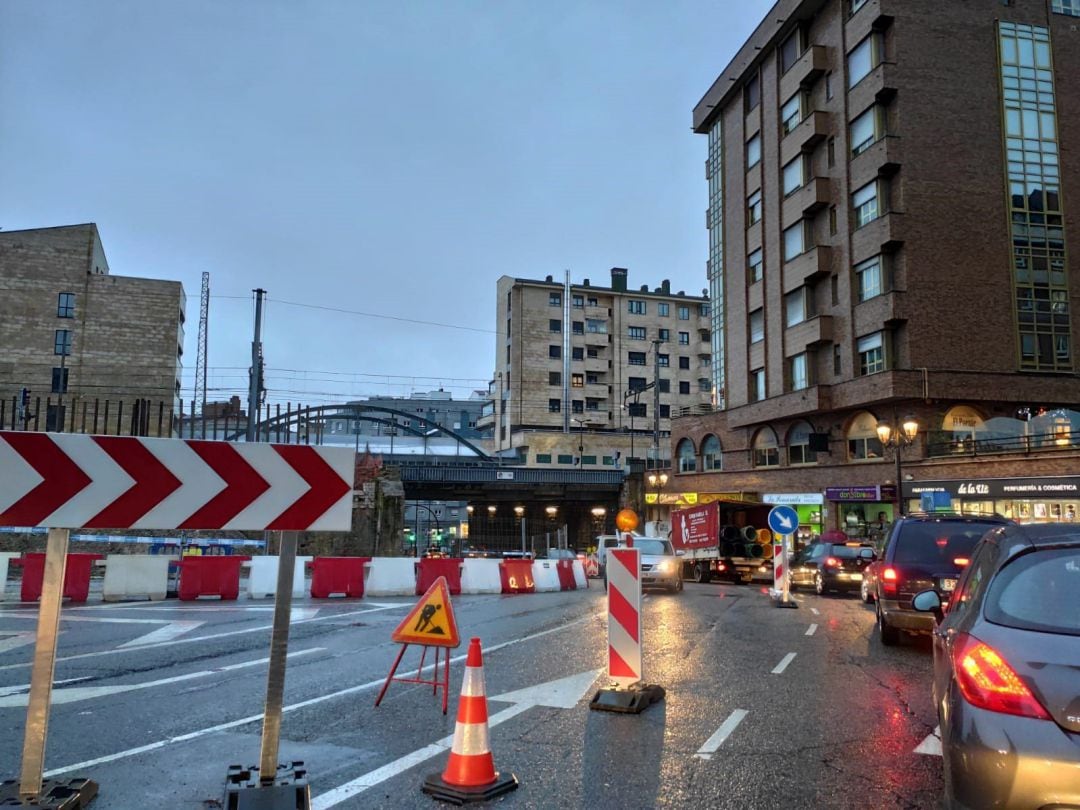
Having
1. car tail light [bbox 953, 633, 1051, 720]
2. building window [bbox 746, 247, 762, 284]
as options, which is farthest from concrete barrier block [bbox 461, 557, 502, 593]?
building window [bbox 746, 247, 762, 284]

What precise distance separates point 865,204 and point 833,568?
75.6 ft

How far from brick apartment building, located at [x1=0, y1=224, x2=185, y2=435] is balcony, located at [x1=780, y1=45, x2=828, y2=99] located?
4813cm

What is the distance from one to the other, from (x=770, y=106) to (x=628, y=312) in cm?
4035

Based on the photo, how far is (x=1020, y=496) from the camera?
96.8 ft

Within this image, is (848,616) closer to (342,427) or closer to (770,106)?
(770,106)

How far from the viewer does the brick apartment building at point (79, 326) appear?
204ft

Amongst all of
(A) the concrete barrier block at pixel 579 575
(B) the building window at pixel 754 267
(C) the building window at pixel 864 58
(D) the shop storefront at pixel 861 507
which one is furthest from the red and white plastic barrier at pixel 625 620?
(B) the building window at pixel 754 267

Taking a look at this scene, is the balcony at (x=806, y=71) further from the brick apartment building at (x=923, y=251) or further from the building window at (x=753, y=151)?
the building window at (x=753, y=151)

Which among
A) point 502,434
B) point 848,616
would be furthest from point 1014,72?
point 502,434

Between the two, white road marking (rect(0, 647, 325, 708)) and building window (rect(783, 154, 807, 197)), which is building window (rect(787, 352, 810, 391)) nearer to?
building window (rect(783, 154, 807, 197))

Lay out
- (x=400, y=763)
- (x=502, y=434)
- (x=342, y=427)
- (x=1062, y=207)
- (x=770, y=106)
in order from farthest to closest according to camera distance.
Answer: (x=342, y=427) → (x=502, y=434) → (x=770, y=106) → (x=1062, y=207) → (x=400, y=763)

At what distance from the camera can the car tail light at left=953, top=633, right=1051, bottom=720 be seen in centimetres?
323

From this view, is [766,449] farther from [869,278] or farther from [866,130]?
[866,130]

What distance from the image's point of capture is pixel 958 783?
338 centimetres
